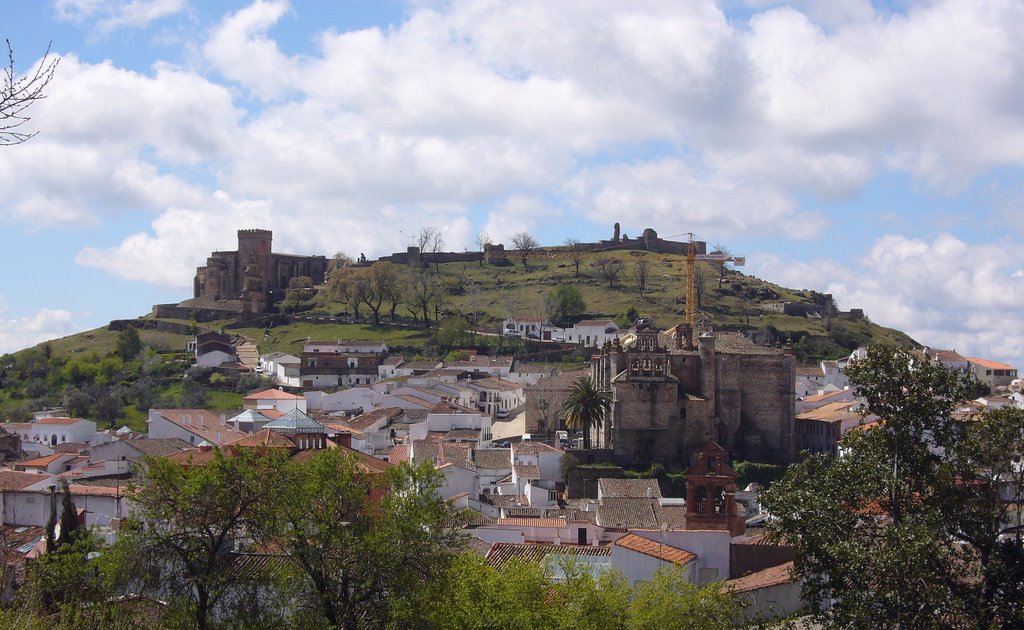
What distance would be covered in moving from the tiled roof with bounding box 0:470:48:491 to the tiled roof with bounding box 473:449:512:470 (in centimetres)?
1728

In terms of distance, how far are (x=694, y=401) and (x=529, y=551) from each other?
26.9m

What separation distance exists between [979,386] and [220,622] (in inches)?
487

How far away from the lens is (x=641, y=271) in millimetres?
115188

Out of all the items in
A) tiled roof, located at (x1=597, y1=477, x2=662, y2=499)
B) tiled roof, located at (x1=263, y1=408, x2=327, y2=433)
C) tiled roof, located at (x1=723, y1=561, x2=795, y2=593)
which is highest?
tiled roof, located at (x1=263, y1=408, x2=327, y2=433)

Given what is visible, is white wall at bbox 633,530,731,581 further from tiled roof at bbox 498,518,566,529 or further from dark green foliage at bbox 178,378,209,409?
dark green foliage at bbox 178,378,209,409

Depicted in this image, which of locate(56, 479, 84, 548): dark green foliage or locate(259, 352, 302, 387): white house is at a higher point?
locate(259, 352, 302, 387): white house

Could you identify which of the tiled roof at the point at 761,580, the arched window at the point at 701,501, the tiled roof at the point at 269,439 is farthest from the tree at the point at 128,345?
the tiled roof at the point at 761,580

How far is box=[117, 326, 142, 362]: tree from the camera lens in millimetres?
94438

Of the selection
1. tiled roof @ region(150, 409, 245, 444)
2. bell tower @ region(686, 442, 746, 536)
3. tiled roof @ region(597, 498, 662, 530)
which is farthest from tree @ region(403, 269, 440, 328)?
bell tower @ region(686, 442, 746, 536)

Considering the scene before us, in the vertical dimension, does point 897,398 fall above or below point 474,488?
above

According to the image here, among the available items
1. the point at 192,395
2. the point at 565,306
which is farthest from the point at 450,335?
the point at 192,395

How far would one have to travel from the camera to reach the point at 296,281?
11762 cm

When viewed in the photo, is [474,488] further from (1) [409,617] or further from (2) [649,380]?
(1) [409,617]

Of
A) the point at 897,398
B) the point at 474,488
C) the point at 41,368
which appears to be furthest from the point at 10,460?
the point at 897,398
